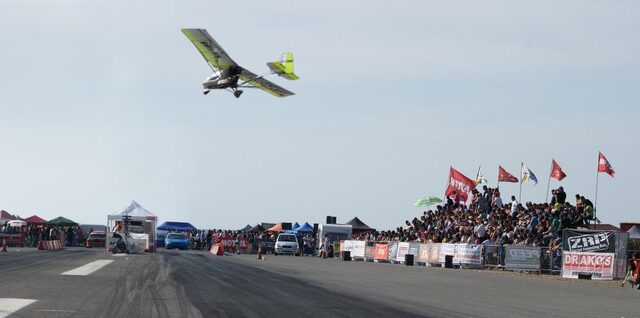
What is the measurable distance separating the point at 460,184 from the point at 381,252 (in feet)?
18.5

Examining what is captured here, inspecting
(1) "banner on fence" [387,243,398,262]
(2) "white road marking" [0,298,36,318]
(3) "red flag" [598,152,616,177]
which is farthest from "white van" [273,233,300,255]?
(2) "white road marking" [0,298,36,318]

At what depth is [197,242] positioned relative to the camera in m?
75.1

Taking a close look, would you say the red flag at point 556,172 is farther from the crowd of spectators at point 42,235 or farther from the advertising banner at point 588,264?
the crowd of spectators at point 42,235

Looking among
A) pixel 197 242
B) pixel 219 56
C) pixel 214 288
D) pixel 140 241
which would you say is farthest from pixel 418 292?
pixel 197 242

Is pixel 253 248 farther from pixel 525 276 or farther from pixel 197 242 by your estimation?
pixel 525 276

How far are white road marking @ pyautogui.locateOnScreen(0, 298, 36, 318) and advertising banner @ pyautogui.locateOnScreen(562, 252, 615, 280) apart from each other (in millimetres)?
20520

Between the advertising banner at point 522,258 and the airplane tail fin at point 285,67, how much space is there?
43.5 feet

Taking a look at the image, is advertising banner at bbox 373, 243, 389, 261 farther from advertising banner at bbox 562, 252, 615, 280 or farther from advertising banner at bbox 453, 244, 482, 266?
advertising banner at bbox 562, 252, 615, 280

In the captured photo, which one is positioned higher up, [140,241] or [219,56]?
[219,56]

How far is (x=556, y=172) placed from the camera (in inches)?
1727

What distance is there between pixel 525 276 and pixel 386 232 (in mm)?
21617

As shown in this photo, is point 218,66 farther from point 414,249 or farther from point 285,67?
point 414,249

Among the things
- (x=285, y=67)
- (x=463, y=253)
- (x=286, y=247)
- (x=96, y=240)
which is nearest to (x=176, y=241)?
(x=96, y=240)

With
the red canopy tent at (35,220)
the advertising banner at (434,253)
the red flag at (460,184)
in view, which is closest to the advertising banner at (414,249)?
the advertising banner at (434,253)
